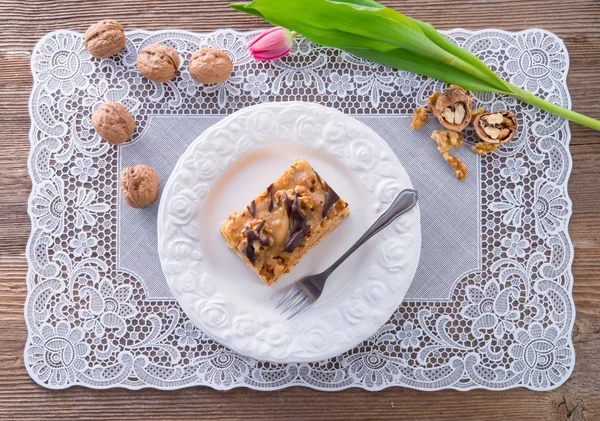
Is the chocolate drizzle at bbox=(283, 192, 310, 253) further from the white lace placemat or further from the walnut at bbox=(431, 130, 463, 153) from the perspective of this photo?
the walnut at bbox=(431, 130, 463, 153)

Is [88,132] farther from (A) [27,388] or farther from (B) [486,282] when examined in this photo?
(B) [486,282]

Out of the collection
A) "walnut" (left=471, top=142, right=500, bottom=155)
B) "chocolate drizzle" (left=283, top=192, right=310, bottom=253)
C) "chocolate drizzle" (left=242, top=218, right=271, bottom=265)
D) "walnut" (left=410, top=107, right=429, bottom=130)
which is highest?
"walnut" (left=410, top=107, right=429, bottom=130)

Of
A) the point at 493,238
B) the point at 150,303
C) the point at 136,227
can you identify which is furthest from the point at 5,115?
the point at 493,238

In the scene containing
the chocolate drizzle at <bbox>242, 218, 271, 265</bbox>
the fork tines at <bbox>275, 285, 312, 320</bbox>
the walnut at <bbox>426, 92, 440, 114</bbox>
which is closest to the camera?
the chocolate drizzle at <bbox>242, 218, 271, 265</bbox>

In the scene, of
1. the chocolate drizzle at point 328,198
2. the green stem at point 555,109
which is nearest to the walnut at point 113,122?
the chocolate drizzle at point 328,198

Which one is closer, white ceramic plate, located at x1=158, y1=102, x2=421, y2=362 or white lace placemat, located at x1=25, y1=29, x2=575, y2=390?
white ceramic plate, located at x1=158, y1=102, x2=421, y2=362

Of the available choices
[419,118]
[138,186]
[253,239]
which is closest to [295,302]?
[253,239]

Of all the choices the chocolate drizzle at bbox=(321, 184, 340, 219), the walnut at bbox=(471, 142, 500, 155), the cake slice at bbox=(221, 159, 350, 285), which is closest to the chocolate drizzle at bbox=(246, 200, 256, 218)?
the cake slice at bbox=(221, 159, 350, 285)
